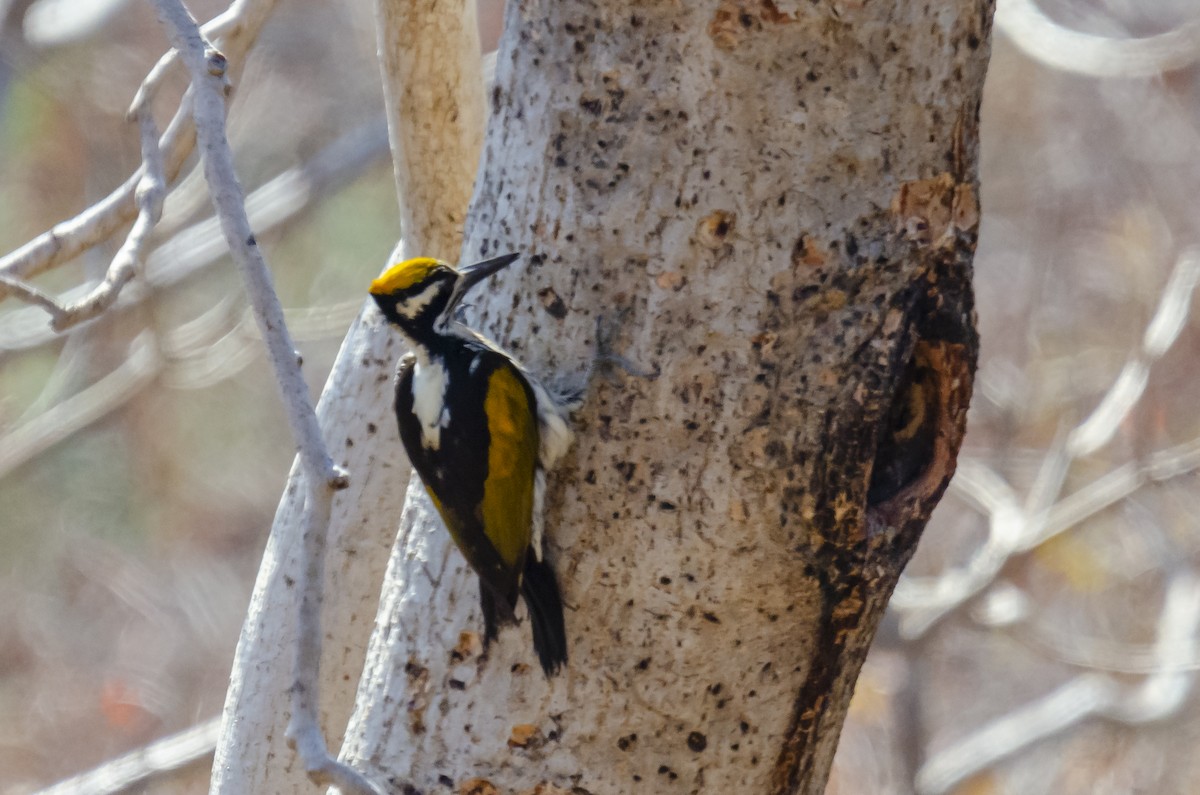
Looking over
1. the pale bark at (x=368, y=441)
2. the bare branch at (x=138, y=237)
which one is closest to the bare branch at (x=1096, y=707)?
the pale bark at (x=368, y=441)

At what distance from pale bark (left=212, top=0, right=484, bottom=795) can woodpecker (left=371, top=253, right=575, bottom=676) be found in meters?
0.43

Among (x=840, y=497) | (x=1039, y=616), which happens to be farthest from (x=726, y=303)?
(x=1039, y=616)

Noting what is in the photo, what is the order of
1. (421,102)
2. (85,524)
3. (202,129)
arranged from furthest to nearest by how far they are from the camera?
(85,524) < (421,102) < (202,129)

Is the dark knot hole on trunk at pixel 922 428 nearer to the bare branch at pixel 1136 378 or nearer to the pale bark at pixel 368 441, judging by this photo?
the pale bark at pixel 368 441

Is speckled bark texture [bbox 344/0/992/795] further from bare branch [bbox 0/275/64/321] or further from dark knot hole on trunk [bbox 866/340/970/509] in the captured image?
bare branch [bbox 0/275/64/321]

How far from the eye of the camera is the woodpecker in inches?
89.4

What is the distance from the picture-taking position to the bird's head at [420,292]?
8.54 feet

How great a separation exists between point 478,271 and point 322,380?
741cm

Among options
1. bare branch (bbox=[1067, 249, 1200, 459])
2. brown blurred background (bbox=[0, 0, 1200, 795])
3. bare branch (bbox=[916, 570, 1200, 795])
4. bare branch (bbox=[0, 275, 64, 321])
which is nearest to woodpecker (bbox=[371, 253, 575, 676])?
bare branch (bbox=[0, 275, 64, 321])

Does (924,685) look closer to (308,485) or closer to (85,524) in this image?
(85,524)

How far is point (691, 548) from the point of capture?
7.34 feet

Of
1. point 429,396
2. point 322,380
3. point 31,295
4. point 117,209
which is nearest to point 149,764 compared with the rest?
point 429,396

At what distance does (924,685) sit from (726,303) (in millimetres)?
6169

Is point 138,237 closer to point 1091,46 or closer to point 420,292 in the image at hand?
point 420,292
